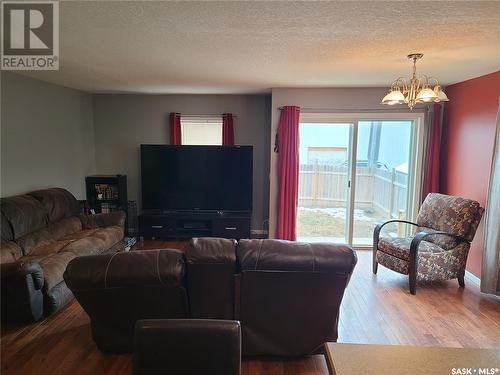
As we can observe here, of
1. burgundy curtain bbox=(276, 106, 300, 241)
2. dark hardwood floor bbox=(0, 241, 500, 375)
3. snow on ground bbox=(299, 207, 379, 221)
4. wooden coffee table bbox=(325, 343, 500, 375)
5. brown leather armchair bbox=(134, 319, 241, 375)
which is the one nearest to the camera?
wooden coffee table bbox=(325, 343, 500, 375)

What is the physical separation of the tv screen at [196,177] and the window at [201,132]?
526mm

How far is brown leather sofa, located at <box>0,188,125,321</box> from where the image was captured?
2627 millimetres

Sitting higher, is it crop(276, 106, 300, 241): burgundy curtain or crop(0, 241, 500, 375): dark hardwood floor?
crop(276, 106, 300, 241): burgundy curtain

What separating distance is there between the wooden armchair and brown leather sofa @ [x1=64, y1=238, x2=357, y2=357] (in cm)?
172

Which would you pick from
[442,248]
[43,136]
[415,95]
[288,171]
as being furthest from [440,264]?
[43,136]

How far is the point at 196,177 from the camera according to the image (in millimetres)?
5078

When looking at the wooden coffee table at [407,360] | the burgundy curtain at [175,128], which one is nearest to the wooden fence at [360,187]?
the burgundy curtain at [175,128]

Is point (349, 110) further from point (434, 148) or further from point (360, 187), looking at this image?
point (434, 148)

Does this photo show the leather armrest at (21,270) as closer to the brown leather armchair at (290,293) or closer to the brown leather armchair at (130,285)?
the brown leather armchair at (130,285)

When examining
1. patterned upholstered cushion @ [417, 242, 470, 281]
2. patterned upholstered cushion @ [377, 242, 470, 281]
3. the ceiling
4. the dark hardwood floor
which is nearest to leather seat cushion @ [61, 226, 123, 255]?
the dark hardwood floor

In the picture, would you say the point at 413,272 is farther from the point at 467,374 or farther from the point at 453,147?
the point at 467,374

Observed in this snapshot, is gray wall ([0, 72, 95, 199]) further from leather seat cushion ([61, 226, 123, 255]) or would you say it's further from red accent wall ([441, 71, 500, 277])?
red accent wall ([441, 71, 500, 277])

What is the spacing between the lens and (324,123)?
188 inches

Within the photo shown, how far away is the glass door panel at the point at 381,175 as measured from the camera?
4773 millimetres
